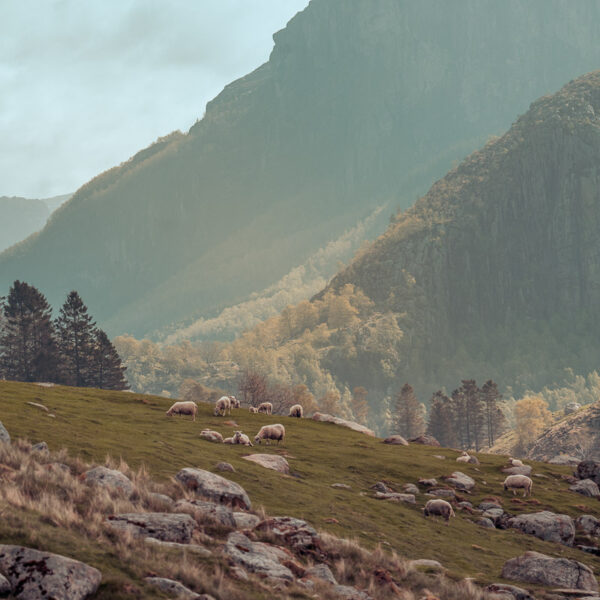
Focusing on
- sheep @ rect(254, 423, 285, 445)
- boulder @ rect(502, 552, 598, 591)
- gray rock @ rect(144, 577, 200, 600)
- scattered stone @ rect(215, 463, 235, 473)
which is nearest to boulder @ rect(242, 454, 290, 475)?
scattered stone @ rect(215, 463, 235, 473)

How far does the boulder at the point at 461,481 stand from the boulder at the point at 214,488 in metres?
23.6

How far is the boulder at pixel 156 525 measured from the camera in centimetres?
1834

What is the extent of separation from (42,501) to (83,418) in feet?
87.2

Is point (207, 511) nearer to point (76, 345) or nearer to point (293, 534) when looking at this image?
point (293, 534)

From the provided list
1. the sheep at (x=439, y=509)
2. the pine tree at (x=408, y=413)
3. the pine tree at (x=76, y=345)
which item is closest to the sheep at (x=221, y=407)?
the sheep at (x=439, y=509)

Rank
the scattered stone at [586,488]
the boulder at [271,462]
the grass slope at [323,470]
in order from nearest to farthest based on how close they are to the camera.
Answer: the grass slope at [323,470] < the boulder at [271,462] < the scattered stone at [586,488]

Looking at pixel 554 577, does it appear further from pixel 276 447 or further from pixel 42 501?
pixel 276 447

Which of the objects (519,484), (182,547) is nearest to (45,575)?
(182,547)

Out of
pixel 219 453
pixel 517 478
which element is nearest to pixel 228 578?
pixel 219 453

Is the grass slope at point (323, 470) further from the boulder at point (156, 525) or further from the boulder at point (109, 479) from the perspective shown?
the boulder at point (109, 479)

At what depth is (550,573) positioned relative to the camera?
82.3 feet

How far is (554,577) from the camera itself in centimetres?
2495

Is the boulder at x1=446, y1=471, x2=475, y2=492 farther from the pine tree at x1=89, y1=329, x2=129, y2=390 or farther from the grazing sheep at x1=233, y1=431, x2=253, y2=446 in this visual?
the pine tree at x1=89, y1=329, x2=129, y2=390

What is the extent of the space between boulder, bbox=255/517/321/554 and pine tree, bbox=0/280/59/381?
4050 inches
